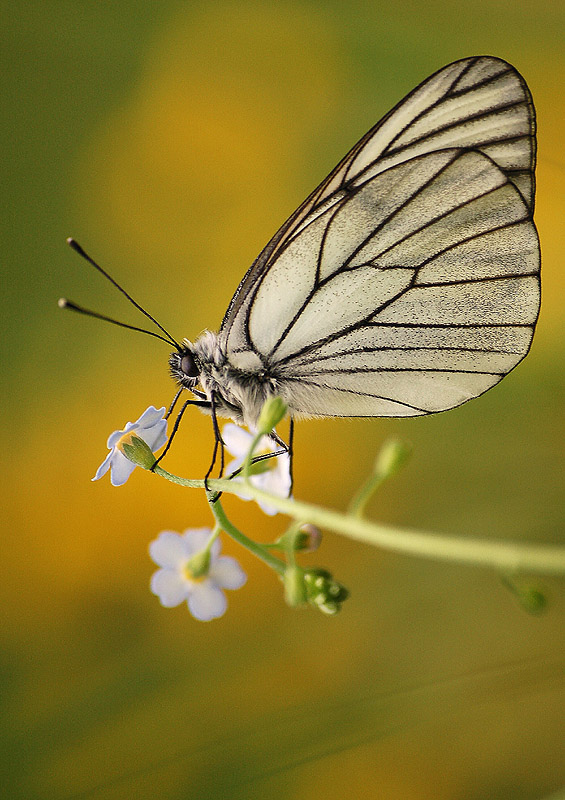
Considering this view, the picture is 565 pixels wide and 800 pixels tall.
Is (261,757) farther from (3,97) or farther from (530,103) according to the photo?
(3,97)

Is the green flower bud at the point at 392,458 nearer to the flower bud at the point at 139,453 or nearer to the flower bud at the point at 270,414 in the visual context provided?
the flower bud at the point at 270,414

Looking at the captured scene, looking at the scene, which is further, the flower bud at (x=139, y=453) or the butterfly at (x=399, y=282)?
the butterfly at (x=399, y=282)

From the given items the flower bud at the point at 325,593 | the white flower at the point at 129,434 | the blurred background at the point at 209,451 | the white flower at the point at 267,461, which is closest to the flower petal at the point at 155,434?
the white flower at the point at 129,434

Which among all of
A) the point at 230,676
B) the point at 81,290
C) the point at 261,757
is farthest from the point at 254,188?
the point at 261,757

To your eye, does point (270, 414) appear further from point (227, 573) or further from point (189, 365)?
point (189, 365)

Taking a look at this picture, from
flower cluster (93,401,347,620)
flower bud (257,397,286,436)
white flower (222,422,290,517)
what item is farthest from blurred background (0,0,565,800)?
flower bud (257,397,286,436)

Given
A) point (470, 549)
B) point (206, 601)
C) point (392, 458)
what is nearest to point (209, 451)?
point (206, 601)
